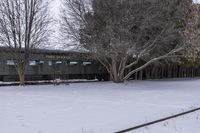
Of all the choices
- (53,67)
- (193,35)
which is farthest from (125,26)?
(53,67)

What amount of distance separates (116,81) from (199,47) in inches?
314

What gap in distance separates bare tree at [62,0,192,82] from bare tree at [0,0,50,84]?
10.4ft

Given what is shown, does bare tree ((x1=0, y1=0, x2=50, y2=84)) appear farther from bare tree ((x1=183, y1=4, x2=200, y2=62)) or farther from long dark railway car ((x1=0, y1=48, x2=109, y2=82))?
bare tree ((x1=183, y1=4, x2=200, y2=62))

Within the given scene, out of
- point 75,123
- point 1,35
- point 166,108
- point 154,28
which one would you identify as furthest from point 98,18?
point 75,123

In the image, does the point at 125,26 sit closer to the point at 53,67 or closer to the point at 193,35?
the point at 193,35

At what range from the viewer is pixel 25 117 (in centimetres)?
1201

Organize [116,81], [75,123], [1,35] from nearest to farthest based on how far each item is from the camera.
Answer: [75,123] < [1,35] < [116,81]

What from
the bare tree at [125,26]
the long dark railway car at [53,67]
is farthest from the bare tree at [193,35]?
the long dark railway car at [53,67]

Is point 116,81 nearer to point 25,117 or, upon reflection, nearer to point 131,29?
point 131,29

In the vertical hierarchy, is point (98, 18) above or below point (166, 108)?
above

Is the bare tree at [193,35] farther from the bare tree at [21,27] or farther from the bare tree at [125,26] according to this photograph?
the bare tree at [21,27]

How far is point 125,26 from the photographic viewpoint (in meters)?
30.8

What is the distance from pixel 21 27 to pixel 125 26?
8.19 metres

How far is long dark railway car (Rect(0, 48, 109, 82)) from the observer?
34.3 meters
